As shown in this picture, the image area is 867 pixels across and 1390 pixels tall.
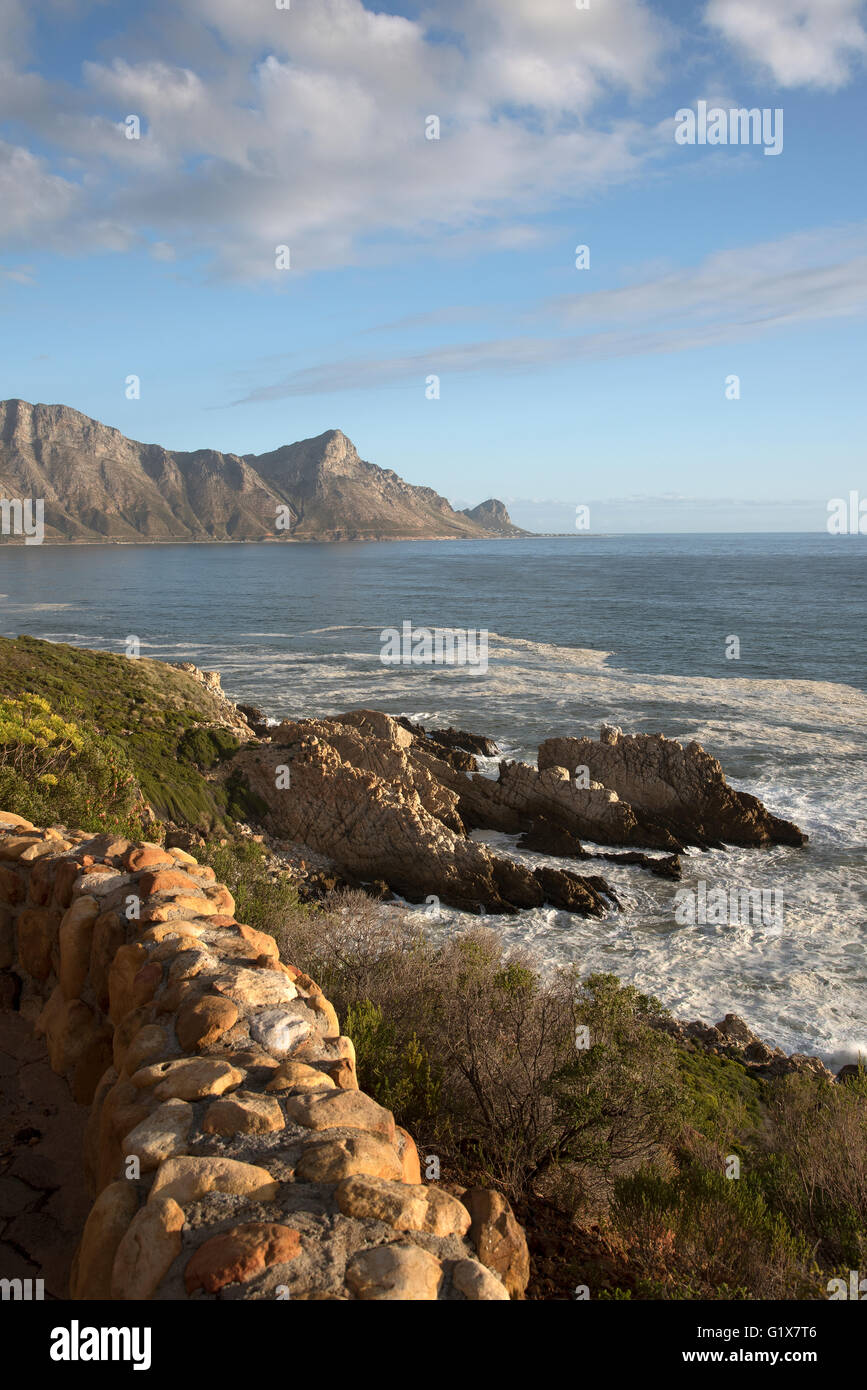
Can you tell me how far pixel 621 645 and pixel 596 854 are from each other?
3296 centimetres

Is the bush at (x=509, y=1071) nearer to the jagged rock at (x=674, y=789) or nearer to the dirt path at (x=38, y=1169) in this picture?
the dirt path at (x=38, y=1169)

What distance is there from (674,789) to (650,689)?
16.3 meters

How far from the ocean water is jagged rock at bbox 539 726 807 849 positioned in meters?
0.80

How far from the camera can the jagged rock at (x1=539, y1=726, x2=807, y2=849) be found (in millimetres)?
19609

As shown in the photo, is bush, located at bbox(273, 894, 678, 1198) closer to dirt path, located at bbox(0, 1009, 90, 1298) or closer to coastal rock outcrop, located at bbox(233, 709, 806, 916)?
dirt path, located at bbox(0, 1009, 90, 1298)

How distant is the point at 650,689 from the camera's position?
120ft

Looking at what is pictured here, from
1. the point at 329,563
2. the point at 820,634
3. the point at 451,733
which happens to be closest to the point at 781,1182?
the point at 451,733

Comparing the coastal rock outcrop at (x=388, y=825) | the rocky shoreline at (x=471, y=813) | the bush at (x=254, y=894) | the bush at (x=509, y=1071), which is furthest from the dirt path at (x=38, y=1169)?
the coastal rock outcrop at (x=388, y=825)

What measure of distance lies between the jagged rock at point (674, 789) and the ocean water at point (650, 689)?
80 cm

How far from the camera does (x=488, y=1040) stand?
6180 millimetres

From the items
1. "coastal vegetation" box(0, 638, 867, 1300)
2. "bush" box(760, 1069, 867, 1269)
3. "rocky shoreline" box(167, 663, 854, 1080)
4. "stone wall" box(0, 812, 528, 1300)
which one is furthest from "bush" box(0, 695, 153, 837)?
"bush" box(760, 1069, 867, 1269)

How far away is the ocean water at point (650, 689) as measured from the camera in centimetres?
1411

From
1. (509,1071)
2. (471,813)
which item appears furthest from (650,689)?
(509,1071)
